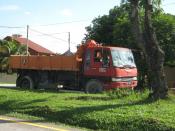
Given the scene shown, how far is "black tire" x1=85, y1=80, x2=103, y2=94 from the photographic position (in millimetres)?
22547

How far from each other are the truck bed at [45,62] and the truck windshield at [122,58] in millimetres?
2091

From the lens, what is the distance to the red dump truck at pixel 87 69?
2241 centimetres

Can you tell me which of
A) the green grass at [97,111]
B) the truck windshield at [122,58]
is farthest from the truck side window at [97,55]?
the green grass at [97,111]

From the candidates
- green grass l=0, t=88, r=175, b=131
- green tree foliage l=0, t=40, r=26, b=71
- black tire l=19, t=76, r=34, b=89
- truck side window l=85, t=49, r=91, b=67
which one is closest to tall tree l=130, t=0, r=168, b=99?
green grass l=0, t=88, r=175, b=131

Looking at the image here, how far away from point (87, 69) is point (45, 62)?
3.09 m

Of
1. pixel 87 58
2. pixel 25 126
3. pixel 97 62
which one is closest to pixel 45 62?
pixel 87 58

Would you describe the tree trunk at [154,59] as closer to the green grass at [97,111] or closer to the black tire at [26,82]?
the green grass at [97,111]

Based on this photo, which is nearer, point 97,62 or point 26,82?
point 97,62

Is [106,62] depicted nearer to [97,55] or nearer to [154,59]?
[97,55]

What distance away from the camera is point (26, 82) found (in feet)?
86.5

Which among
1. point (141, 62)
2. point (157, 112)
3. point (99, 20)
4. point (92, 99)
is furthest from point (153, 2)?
point (99, 20)

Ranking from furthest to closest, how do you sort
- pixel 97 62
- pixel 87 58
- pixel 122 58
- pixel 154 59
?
pixel 87 58
pixel 122 58
pixel 97 62
pixel 154 59

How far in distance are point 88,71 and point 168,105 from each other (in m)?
9.30

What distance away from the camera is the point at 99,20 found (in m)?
48.5
